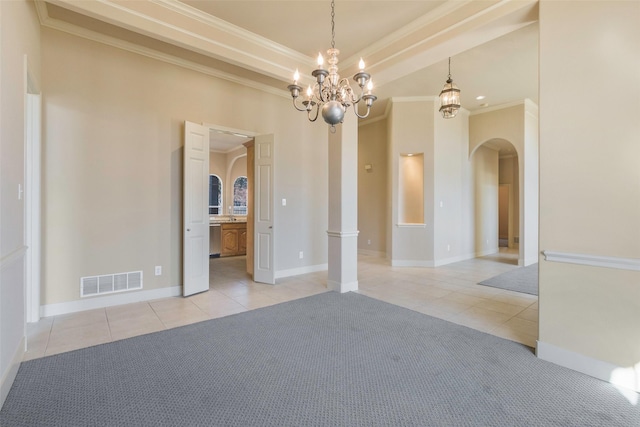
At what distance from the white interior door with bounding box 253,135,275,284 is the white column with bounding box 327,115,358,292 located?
38.0 inches

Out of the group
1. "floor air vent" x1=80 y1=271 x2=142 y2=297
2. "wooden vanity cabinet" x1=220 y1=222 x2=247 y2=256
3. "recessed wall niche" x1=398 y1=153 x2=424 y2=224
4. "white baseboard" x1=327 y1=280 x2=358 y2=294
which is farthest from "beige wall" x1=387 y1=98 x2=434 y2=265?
"floor air vent" x1=80 y1=271 x2=142 y2=297

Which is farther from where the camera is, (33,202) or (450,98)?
(450,98)

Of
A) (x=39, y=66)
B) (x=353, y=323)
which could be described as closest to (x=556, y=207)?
(x=353, y=323)

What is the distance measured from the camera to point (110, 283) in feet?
11.5

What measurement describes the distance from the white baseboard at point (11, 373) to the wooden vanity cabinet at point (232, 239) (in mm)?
4804

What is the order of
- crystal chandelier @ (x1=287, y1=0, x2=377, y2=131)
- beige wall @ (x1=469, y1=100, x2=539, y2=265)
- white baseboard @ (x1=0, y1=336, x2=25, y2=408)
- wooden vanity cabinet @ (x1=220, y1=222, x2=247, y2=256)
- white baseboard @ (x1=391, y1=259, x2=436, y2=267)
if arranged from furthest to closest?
wooden vanity cabinet @ (x1=220, y1=222, x2=247, y2=256)
beige wall @ (x1=469, y1=100, x2=539, y2=265)
white baseboard @ (x1=391, y1=259, x2=436, y2=267)
crystal chandelier @ (x1=287, y1=0, x2=377, y2=131)
white baseboard @ (x1=0, y1=336, x2=25, y2=408)

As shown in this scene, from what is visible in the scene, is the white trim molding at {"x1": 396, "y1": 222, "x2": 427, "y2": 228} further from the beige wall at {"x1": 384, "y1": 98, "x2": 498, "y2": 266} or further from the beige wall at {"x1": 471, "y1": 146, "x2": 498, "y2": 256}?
the beige wall at {"x1": 471, "y1": 146, "x2": 498, "y2": 256}

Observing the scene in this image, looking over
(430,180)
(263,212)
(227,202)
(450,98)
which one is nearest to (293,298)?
(263,212)

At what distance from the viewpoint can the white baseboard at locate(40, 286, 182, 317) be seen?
10.5ft

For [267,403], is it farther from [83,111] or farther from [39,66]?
[39,66]

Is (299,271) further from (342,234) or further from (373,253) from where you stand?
(373,253)

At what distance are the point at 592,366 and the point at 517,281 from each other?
2922mm

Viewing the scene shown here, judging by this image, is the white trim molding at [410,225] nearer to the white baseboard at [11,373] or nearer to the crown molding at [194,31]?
the crown molding at [194,31]

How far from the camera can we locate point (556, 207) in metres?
2.29
